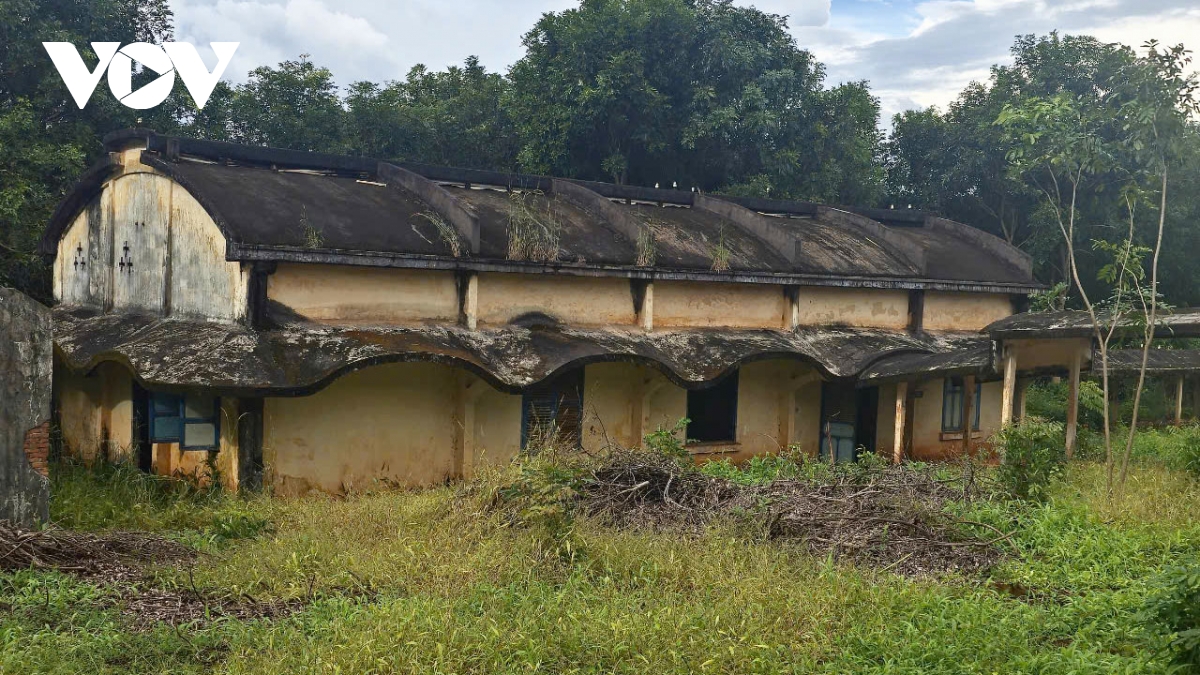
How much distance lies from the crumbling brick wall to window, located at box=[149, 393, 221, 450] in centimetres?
216

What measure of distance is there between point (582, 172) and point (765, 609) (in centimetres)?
1976

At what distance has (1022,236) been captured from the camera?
27859 millimetres

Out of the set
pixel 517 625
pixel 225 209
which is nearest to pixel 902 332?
pixel 225 209

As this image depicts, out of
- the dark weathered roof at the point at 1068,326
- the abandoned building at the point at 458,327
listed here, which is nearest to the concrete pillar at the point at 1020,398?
the abandoned building at the point at 458,327

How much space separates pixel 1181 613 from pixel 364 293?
9.26 metres

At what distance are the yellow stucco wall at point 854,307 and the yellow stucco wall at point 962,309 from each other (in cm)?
62

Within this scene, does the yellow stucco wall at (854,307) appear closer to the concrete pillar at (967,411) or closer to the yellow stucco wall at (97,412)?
the concrete pillar at (967,411)

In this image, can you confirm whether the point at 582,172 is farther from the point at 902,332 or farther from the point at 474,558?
the point at 474,558

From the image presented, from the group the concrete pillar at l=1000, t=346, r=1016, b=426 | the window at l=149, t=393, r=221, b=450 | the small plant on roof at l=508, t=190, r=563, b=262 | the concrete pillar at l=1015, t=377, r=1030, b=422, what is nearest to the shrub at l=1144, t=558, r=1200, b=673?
the concrete pillar at l=1000, t=346, r=1016, b=426

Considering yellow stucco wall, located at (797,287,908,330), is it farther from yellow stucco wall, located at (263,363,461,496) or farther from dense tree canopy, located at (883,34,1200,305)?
dense tree canopy, located at (883,34,1200,305)

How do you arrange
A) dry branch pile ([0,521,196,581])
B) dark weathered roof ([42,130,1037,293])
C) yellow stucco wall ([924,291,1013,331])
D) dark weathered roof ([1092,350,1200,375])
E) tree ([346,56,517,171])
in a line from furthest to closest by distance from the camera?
tree ([346,56,517,171]) → yellow stucco wall ([924,291,1013,331]) → dark weathered roof ([1092,350,1200,375]) → dark weathered roof ([42,130,1037,293]) → dry branch pile ([0,521,196,581])

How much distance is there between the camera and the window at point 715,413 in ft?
50.9

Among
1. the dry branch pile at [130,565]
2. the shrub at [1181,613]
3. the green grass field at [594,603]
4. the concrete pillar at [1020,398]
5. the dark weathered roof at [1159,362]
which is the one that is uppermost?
the dark weathered roof at [1159,362]

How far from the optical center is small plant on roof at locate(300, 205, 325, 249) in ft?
39.1
